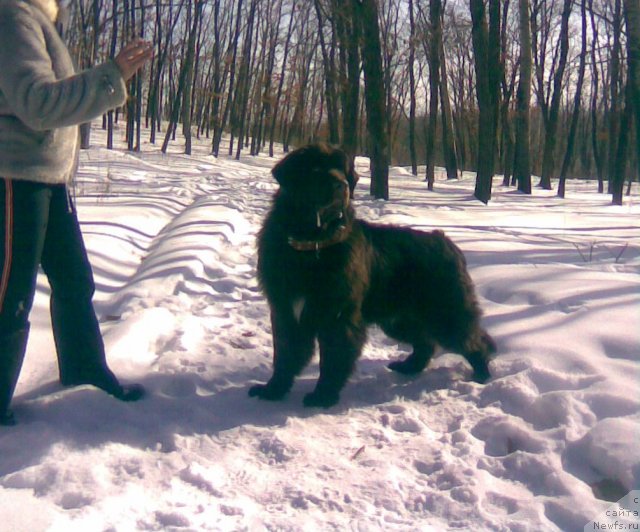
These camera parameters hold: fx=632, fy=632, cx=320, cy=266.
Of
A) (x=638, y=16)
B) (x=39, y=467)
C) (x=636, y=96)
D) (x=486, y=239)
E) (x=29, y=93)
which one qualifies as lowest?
(x=39, y=467)

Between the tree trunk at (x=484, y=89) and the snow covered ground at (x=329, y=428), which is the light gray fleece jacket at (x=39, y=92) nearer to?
the snow covered ground at (x=329, y=428)

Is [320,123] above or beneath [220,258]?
above

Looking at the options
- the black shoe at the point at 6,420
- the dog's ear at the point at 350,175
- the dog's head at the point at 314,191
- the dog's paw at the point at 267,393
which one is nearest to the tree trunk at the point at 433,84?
the dog's ear at the point at 350,175

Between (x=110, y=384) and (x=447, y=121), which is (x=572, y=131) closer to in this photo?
(x=447, y=121)

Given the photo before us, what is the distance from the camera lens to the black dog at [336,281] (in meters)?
3.08

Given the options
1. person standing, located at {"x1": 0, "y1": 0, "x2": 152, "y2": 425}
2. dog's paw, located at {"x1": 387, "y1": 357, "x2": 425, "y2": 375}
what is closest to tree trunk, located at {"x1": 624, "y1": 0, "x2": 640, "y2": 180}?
dog's paw, located at {"x1": 387, "y1": 357, "x2": 425, "y2": 375}

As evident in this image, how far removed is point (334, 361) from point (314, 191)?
2.83 ft

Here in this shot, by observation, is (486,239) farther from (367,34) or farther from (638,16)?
(367,34)

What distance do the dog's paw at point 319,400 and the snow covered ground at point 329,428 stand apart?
40mm

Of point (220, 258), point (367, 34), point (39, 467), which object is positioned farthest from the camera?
point (367, 34)

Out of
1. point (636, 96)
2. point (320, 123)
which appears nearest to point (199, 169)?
point (636, 96)

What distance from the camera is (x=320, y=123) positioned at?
148 ft

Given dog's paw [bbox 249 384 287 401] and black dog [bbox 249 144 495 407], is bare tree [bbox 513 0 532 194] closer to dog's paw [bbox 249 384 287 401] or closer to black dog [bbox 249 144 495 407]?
black dog [bbox 249 144 495 407]

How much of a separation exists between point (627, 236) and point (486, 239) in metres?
2.58
